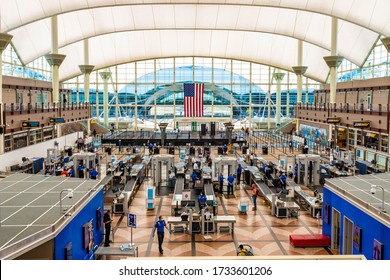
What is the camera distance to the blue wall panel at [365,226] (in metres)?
9.73

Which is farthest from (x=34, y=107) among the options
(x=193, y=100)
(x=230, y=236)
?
(x=230, y=236)

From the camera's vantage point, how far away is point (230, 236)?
1473cm

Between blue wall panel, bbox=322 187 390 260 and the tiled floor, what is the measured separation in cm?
149

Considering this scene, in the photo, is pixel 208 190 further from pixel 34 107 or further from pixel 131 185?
pixel 34 107

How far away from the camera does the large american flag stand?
4041 cm

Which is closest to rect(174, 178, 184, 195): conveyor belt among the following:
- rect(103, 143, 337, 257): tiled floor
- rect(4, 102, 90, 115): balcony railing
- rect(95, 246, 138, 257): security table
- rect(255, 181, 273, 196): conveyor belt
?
rect(103, 143, 337, 257): tiled floor

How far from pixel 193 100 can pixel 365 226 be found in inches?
1204

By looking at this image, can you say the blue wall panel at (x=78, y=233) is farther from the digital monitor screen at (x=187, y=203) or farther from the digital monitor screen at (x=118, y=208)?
the digital monitor screen at (x=187, y=203)

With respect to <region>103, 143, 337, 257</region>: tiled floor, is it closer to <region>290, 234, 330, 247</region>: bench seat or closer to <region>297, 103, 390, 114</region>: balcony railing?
<region>290, 234, 330, 247</region>: bench seat

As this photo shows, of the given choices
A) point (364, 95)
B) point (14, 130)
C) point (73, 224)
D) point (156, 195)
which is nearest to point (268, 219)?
point (156, 195)

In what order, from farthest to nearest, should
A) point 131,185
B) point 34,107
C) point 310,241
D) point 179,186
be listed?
point 34,107, point 179,186, point 131,185, point 310,241

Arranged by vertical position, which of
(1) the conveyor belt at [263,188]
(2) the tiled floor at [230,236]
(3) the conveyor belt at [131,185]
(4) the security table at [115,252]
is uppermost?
(3) the conveyor belt at [131,185]

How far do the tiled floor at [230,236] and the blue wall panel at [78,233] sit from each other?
1036 millimetres

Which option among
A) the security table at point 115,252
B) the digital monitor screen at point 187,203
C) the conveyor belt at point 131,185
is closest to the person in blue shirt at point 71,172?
the conveyor belt at point 131,185
